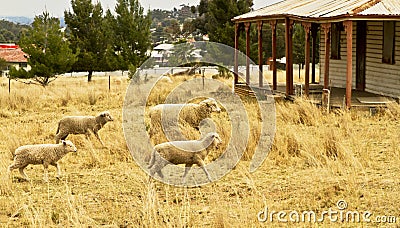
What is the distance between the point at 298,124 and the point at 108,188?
636cm

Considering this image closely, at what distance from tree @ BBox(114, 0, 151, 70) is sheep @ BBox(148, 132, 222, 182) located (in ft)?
66.6

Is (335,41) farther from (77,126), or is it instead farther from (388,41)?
(77,126)

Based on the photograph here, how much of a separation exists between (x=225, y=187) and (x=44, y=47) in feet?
70.2

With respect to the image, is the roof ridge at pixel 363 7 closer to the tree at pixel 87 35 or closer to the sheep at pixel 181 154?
the sheep at pixel 181 154

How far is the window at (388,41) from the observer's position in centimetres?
1806

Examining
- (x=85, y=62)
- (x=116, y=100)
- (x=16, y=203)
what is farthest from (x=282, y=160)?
(x=85, y=62)

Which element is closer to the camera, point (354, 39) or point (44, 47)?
point (354, 39)

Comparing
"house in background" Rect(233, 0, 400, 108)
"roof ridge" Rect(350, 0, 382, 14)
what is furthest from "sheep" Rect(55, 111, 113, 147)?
"roof ridge" Rect(350, 0, 382, 14)

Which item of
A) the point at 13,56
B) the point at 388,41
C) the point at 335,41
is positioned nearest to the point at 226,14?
the point at 335,41

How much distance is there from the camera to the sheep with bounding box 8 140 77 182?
9.09 meters

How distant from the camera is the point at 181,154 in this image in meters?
8.79

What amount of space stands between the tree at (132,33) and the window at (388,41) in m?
13.6

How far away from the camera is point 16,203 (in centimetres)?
785

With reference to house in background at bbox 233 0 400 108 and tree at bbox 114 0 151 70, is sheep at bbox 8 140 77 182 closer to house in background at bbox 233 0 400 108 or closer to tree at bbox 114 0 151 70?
house in background at bbox 233 0 400 108
